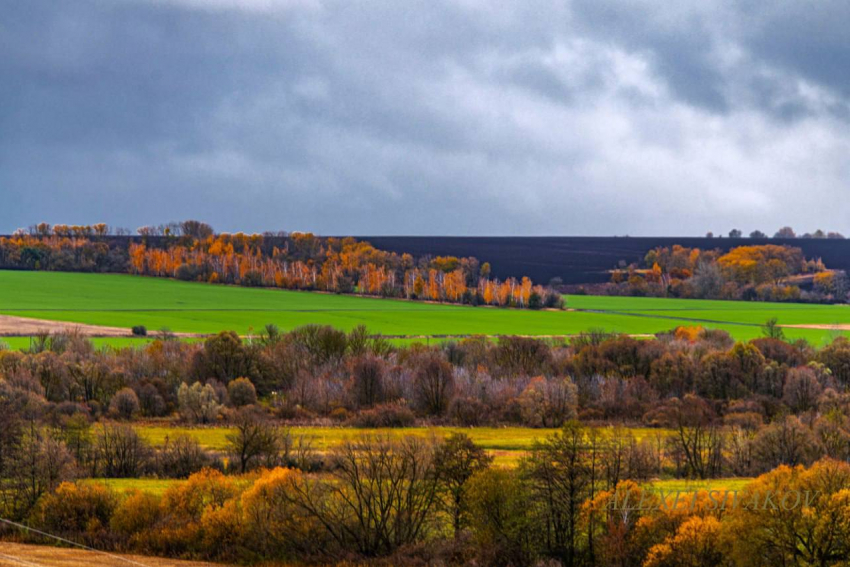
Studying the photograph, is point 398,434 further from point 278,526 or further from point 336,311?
point 336,311

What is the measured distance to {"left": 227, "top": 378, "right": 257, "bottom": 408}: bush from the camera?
2832 inches

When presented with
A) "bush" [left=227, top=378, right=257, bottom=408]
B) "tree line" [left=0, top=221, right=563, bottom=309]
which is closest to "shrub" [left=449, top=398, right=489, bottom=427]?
"bush" [left=227, top=378, right=257, bottom=408]

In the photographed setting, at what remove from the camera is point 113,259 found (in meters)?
199

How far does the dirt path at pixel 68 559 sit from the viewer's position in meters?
37.0

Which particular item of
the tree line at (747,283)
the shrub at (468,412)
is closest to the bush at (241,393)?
the shrub at (468,412)

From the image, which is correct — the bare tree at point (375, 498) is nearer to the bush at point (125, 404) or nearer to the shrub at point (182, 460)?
the shrub at point (182, 460)

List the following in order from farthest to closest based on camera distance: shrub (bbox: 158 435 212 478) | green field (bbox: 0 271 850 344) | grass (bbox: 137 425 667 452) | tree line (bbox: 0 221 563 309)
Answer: tree line (bbox: 0 221 563 309) → green field (bbox: 0 271 850 344) → grass (bbox: 137 425 667 452) → shrub (bbox: 158 435 212 478)

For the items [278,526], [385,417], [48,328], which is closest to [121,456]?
[278,526]

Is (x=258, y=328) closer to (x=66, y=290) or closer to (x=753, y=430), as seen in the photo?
(x=66, y=290)

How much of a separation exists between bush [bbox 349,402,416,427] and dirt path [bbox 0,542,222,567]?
27.2 m

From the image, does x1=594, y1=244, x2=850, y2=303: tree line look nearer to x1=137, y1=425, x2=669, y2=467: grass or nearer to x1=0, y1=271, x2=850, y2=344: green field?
x1=0, y1=271, x2=850, y2=344: green field

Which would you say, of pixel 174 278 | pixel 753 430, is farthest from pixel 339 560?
pixel 174 278

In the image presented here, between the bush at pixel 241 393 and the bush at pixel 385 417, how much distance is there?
9.53m

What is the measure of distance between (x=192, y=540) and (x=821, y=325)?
10134 cm
